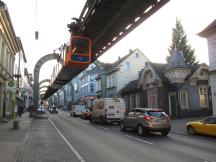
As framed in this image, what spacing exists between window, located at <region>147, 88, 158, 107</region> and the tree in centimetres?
2911

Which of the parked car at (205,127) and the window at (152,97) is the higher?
the window at (152,97)

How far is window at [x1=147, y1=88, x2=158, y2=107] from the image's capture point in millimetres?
34625

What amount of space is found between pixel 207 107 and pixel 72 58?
21224 mm

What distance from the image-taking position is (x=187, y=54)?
208ft

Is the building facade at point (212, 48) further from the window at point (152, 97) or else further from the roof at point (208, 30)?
the window at point (152, 97)

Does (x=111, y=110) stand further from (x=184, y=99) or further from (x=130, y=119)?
(x=184, y=99)

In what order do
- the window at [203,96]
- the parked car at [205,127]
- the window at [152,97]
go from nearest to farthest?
the parked car at [205,127] < the window at [203,96] < the window at [152,97]

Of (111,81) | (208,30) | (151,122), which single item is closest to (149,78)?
(208,30)

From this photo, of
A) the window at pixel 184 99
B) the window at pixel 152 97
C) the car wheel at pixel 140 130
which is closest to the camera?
the car wheel at pixel 140 130

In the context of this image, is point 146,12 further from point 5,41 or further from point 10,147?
point 5,41

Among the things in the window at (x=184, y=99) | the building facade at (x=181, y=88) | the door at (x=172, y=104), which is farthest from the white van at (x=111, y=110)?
the window at (x=184, y=99)

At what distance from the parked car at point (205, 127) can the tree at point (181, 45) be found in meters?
46.9

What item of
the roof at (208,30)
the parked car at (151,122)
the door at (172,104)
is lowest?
the parked car at (151,122)

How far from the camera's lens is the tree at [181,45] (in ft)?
207
